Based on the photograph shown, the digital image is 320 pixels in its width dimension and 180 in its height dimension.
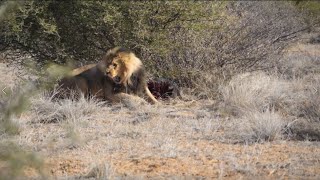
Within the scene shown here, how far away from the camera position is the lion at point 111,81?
9797mm

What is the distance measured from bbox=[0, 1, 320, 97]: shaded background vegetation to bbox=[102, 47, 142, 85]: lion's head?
0.58 m

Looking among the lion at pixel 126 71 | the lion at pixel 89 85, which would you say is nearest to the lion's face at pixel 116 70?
the lion at pixel 126 71

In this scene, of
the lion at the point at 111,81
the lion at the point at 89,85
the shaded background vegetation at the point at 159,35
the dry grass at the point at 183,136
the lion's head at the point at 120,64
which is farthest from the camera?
the shaded background vegetation at the point at 159,35

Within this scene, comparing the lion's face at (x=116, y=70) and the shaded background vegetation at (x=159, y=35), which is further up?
the shaded background vegetation at (x=159, y=35)

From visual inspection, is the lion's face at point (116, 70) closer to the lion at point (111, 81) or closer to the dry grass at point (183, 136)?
the lion at point (111, 81)

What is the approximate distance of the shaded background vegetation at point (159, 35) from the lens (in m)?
10.1

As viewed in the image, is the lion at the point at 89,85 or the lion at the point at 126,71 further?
the lion at the point at 89,85

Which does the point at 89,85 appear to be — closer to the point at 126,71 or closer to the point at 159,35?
the point at 126,71

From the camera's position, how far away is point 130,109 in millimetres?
9461

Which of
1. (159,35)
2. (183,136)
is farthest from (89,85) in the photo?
(183,136)

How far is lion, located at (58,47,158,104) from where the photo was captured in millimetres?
9797

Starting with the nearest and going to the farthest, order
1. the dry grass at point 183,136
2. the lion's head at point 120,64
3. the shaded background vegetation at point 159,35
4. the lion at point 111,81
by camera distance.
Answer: the dry grass at point 183,136 < the lion's head at point 120,64 < the lion at point 111,81 < the shaded background vegetation at point 159,35

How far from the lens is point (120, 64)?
9.70 metres

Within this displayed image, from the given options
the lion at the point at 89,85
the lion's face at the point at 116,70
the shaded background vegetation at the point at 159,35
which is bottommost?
the lion at the point at 89,85
